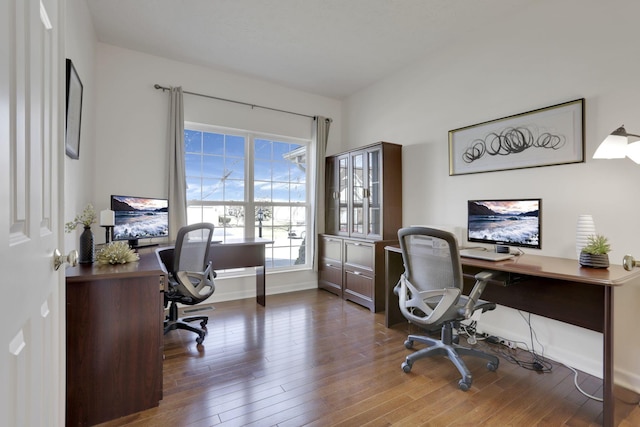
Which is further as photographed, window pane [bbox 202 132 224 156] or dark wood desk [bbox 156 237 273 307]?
window pane [bbox 202 132 224 156]

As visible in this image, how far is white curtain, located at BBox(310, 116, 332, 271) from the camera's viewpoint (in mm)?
4234

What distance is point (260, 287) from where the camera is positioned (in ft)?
11.9

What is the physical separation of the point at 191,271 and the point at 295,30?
93.7 inches

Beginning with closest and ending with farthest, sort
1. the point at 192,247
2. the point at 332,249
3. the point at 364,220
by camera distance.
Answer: the point at 192,247 → the point at 364,220 → the point at 332,249

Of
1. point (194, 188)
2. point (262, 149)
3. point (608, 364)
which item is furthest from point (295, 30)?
point (608, 364)

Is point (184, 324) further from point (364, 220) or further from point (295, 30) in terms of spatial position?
point (295, 30)

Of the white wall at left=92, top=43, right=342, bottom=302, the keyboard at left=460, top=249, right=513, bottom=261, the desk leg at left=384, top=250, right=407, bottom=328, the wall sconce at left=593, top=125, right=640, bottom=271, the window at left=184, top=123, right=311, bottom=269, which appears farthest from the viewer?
the window at left=184, top=123, right=311, bottom=269

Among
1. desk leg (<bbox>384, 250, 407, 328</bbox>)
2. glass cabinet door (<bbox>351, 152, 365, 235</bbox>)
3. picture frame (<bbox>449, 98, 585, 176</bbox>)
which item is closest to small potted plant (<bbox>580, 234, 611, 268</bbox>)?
picture frame (<bbox>449, 98, 585, 176</bbox>)

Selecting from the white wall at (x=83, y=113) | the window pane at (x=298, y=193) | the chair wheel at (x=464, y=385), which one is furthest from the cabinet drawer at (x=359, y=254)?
the white wall at (x=83, y=113)

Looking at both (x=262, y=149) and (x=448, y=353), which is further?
(x=262, y=149)

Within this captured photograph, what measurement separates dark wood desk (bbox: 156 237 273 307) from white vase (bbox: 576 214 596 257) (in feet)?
9.06

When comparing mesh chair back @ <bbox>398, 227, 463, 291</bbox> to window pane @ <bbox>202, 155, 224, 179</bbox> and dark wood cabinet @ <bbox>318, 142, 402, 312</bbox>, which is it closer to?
dark wood cabinet @ <bbox>318, 142, 402, 312</bbox>

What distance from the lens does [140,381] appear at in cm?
169

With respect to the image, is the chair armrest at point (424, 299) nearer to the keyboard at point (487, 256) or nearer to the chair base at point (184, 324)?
the keyboard at point (487, 256)
